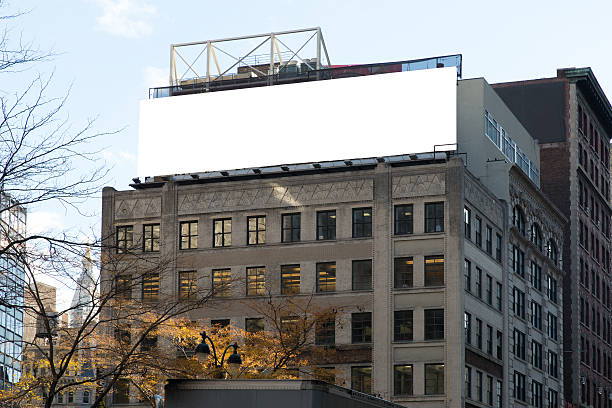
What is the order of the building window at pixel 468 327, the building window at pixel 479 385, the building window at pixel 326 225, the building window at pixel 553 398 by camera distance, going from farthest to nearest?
the building window at pixel 553 398 < the building window at pixel 326 225 < the building window at pixel 479 385 < the building window at pixel 468 327

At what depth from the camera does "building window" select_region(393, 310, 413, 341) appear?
6862 centimetres

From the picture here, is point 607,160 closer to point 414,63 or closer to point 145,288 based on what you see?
point 414,63

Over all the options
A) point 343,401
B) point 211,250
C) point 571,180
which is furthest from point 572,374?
point 343,401

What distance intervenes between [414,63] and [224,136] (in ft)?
47.4

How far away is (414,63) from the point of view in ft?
259

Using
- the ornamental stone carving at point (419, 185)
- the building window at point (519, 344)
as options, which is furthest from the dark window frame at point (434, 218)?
the building window at point (519, 344)

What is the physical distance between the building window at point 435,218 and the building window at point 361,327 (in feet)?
21.3

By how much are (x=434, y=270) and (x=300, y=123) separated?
16115 mm

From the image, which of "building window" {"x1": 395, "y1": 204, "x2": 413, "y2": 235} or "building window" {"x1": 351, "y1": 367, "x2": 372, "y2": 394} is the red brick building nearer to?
"building window" {"x1": 395, "y1": 204, "x2": 413, "y2": 235}

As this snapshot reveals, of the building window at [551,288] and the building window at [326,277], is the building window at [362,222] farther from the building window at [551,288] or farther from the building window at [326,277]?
the building window at [551,288]

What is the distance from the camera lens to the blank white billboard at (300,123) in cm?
7562

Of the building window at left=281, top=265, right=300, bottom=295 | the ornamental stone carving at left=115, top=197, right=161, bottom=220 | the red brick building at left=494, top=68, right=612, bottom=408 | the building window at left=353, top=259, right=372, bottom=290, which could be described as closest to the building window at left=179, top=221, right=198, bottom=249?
the ornamental stone carving at left=115, top=197, right=161, bottom=220

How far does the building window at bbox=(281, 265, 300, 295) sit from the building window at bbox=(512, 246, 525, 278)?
55.9 ft

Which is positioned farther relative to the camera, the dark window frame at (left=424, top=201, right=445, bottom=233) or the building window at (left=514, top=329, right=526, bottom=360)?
the building window at (left=514, top=329, right=526, bottom=360)
